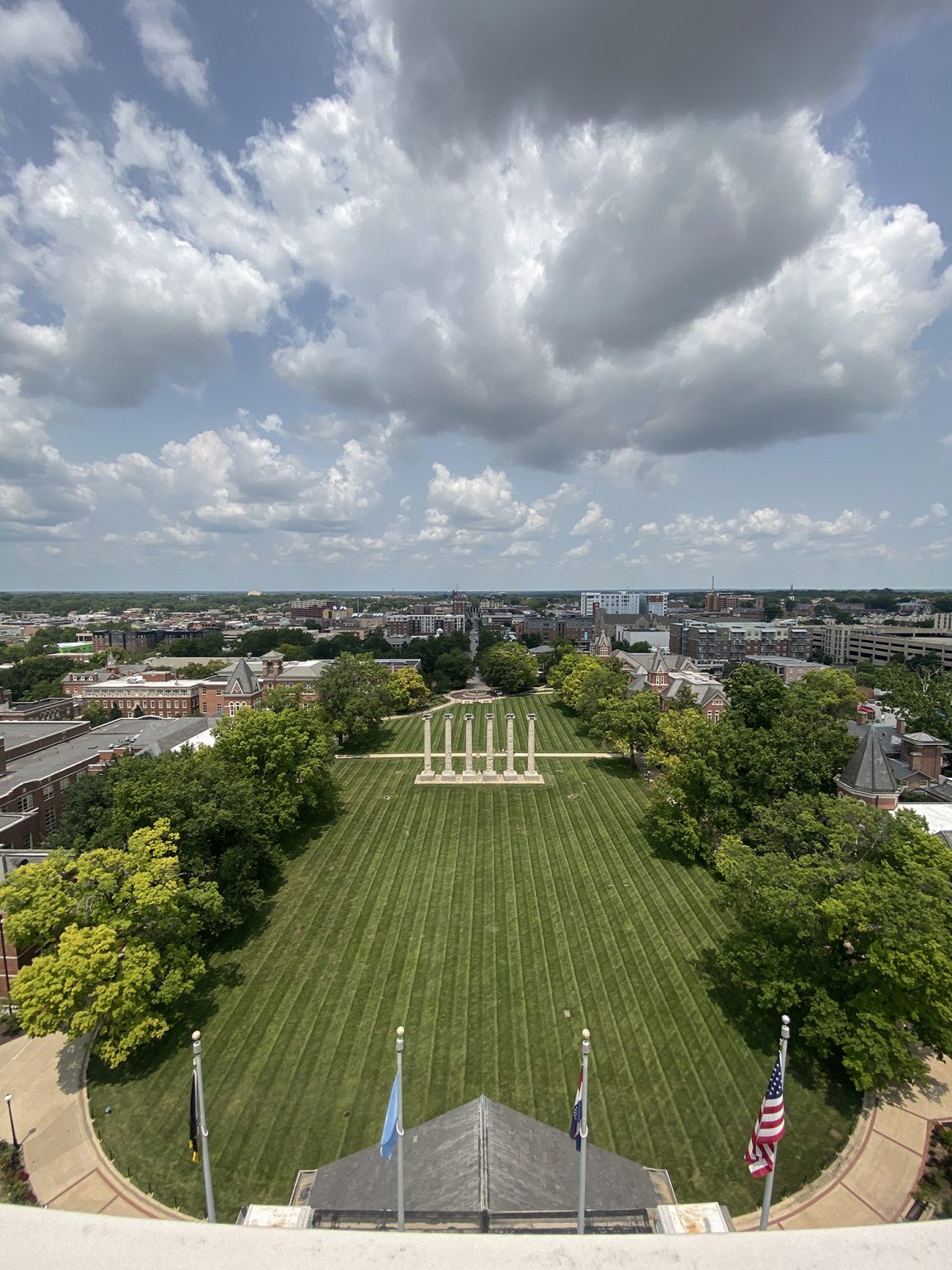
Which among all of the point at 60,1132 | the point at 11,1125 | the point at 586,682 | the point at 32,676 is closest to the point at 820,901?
the point at 60,1132

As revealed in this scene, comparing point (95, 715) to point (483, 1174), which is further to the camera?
point (95, 715)

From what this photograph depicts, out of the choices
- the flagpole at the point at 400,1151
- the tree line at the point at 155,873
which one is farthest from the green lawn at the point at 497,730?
the flagpole at the point at 400,1151

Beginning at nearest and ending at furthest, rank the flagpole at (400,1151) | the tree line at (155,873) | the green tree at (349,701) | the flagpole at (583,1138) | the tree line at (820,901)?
the flagpole at (583,1138) → the flagpole at (400,1151) → the tree line at (820,901) → the tree line at (155,873) → the green tree at (349,701)

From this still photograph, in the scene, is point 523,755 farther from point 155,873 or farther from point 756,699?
point 155,873

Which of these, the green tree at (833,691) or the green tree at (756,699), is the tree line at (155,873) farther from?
the green tree at (833,691)

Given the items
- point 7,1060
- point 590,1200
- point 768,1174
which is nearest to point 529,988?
point 590,1200

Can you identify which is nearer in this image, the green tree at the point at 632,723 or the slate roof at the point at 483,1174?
the slate roof at the point at 483,1174

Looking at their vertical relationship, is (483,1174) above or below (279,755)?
below
